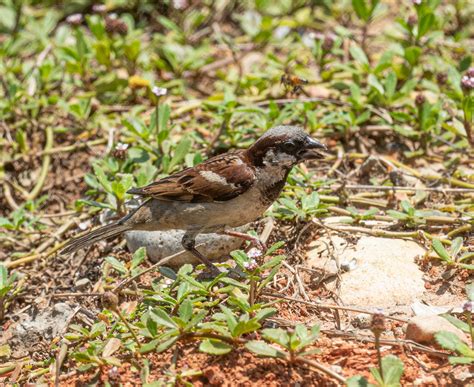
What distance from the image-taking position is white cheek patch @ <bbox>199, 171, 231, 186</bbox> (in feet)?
14.0

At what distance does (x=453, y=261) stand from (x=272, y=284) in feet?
3.42

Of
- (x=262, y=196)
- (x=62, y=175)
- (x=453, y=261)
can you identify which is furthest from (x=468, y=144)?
(x=62, y=175)

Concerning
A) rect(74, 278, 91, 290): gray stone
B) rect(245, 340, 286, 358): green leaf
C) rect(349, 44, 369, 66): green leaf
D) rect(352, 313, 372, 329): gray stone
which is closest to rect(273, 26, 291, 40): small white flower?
rect(349, 44, 369, 66): green leaf

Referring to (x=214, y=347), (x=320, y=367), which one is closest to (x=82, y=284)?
(x=214, y=347)

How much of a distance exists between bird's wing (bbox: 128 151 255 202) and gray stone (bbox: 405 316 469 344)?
132 centimetres

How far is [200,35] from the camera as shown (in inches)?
285

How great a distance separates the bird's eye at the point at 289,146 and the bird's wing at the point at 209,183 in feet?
0.78

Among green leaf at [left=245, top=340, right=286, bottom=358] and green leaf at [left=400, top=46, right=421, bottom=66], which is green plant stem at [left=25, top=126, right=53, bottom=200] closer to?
green leaf at [left=245, top=340, right=286, bottom=358]

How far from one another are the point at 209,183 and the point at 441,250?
4.66 feet

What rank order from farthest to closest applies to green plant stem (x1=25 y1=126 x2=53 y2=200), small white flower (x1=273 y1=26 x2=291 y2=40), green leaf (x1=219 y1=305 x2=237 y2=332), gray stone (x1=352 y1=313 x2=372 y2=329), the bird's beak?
small white flower (x1=273 y1=26 x2=291 y2=40) < green plant stem (x1=25 y1=126 x2=53 y2=200) < the bird's beak < gray stone (x1=352 y1=313 x2=372 y2=329) < green leaf (x1=219 y1=305 x2=237 y2=332)

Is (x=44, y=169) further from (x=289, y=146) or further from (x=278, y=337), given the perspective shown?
(x=278, y=337)

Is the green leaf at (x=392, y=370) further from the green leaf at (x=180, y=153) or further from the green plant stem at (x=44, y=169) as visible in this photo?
the green plant stem at (x=44, y=169)

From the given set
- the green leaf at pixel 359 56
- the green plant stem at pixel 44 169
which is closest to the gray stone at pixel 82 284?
the green plant stem at pixel 44 169

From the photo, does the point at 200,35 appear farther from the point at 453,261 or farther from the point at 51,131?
the point at 453,261
